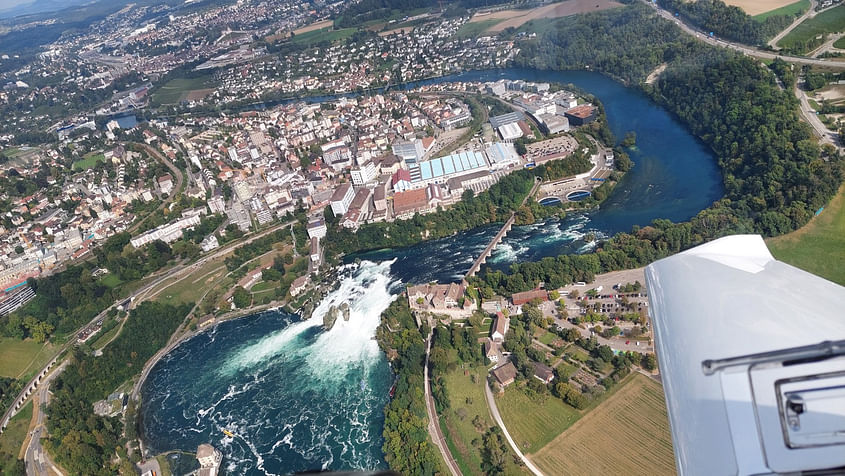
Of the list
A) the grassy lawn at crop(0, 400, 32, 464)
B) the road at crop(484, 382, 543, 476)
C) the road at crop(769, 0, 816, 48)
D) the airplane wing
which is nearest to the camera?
the airplane wing

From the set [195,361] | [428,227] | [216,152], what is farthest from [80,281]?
[428,227]

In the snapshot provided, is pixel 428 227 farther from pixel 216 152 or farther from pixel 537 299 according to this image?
pixel 216 152

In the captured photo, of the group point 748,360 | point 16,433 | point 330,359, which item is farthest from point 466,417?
point 16,433

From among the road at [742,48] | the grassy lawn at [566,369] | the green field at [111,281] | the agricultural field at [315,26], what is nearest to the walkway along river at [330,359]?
the grassy lawn at [566,369]

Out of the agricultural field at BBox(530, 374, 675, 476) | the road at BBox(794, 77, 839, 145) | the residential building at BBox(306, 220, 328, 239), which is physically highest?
the road at BBox(794, 77, 839, 145)

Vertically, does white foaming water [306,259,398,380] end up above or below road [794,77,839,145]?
below

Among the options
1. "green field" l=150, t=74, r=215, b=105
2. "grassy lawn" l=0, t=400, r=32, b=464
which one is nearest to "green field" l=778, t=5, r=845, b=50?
"grassy lawn" l=0, t=400, r=32, b=464

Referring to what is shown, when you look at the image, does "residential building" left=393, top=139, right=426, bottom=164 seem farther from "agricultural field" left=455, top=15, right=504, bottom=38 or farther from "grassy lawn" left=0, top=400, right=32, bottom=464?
"agricultural field" left=455, top=15, right=504, bottom=38
